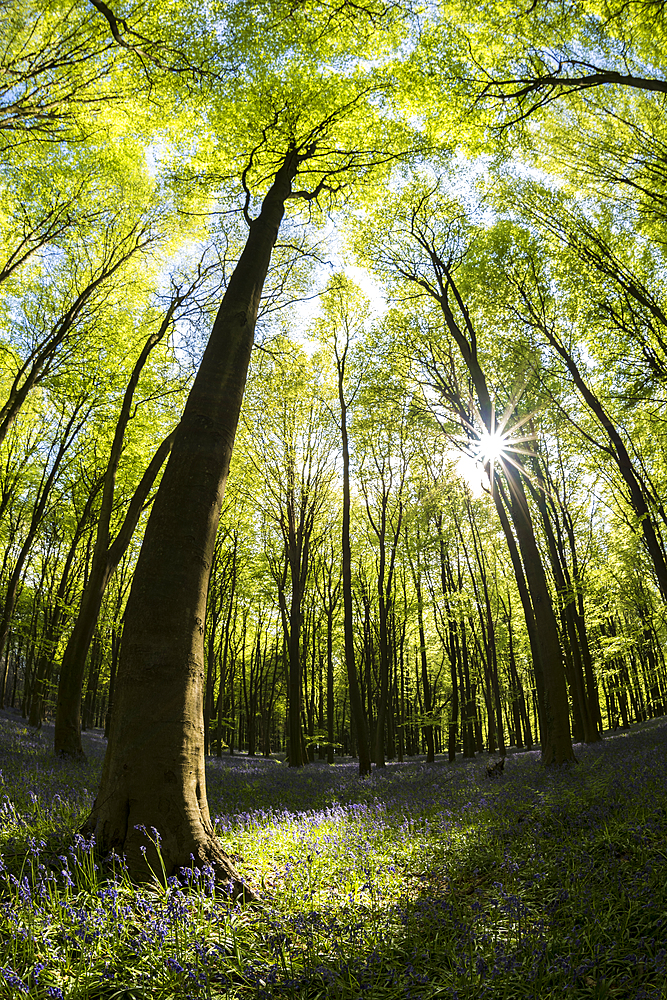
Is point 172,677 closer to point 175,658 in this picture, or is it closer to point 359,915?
point 175,658

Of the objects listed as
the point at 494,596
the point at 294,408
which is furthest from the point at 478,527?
the point at 294,408

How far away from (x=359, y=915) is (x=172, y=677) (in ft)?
6.96

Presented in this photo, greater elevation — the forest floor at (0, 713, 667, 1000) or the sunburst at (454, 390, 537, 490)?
the sunburst at (454, 390, 537, 490)

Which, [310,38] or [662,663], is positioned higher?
[310,38]

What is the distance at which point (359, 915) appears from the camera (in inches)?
129

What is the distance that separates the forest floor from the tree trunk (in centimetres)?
22

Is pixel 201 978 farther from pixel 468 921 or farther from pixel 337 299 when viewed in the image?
pixel 337 299

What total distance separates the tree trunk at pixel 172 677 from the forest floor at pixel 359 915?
0.22m

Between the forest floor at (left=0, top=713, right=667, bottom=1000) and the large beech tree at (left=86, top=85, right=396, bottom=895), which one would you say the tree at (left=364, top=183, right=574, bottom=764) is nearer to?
the forest floor at (left=0, top=713, right=667, bottom=1000)

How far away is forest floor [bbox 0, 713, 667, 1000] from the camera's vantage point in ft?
7.68

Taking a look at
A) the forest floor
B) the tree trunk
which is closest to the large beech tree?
the tree trunk

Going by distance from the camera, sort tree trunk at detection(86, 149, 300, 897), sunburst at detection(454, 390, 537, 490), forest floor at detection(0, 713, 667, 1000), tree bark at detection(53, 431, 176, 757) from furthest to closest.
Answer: sunburst at detection(454, 390, 537, 490), tree bark at detection(53, 431, 176, 757), tree trunk at detection(86, 149, 300, 897), forest floor at detection(0, 713, 667, 1000)

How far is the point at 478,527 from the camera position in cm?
2433

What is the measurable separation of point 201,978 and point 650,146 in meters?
14.7
